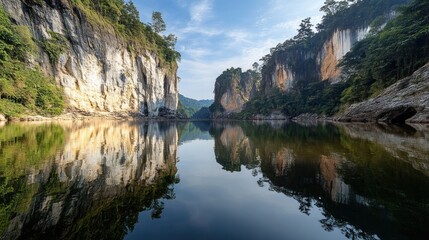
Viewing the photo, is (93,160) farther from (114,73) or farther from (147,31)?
(147,31)

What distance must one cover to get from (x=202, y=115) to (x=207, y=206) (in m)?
155

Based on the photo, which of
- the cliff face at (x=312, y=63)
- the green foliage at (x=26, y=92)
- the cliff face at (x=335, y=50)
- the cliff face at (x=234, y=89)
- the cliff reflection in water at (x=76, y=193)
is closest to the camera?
the cliff reflection in water at (x=76, y=193)

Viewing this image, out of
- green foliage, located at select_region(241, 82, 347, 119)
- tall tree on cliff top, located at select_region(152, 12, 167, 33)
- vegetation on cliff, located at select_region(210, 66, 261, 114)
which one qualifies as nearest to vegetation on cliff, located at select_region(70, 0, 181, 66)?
tall tree on cliff top, located at select_region(152, 12, 167, 33)

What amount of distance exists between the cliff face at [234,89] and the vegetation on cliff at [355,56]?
19.4 metres

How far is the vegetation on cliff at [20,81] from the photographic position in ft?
86.1

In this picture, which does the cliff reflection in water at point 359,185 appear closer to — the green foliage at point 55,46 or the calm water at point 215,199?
the calm water at point 215,199

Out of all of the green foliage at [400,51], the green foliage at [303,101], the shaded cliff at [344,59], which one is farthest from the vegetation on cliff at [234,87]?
the green foliage at [400,51]

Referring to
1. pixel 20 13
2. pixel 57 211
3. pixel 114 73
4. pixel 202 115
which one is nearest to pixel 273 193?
pixel 57 211

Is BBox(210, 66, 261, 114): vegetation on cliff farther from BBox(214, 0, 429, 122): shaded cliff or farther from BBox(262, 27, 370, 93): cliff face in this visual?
BBox(262, 27, 370, 93): cliff face

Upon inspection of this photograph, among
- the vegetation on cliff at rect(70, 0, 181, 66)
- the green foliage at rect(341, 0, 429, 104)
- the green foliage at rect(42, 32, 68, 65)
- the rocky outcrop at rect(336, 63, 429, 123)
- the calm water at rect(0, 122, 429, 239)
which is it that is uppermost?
the vegetation on cliff at rect(70, 0, 181, 66)

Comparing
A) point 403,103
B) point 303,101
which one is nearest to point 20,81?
point 403,103

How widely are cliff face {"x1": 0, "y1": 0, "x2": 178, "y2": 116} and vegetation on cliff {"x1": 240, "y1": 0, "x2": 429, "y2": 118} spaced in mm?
38463

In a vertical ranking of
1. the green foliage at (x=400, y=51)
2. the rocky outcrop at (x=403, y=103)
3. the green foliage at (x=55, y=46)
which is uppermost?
the green foliage at (x=55, y=46)

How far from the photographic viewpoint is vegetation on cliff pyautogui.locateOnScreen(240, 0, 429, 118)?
2600 centimetres
